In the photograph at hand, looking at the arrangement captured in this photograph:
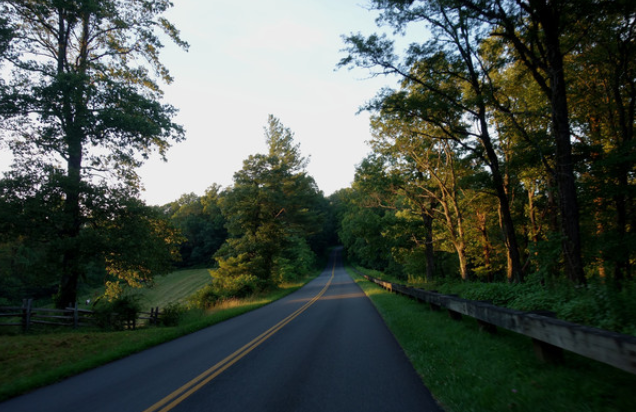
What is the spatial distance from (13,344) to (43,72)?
10.7 meters

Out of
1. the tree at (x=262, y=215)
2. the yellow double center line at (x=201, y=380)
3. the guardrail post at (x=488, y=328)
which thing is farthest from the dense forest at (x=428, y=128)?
the tree at (x=262, y=215)

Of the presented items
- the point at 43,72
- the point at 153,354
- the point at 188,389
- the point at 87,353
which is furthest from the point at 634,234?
the point at 43,72

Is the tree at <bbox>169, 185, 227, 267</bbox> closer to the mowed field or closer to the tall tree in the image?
the mowed field

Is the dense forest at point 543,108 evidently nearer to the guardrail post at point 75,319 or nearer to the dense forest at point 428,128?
the dense forest at point 428,128

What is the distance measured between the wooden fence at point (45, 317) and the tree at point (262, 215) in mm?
14898

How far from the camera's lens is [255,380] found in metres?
5.28

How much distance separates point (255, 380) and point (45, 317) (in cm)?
1102

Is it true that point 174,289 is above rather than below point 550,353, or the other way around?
below

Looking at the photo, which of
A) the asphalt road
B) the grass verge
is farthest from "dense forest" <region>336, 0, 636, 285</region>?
the grass verge

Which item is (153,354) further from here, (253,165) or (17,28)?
(253,165)

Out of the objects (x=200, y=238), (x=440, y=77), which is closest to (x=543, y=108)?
Answer: (x=440, y=77)

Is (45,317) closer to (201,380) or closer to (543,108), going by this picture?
(201,380)

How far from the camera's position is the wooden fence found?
10.9 metres

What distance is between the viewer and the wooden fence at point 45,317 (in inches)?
430
